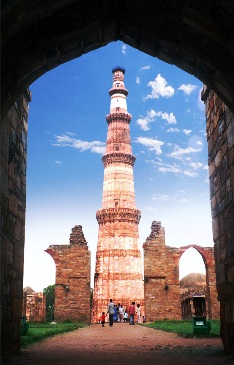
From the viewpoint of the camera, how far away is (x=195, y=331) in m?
9.72

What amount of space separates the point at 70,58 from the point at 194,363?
384 cm

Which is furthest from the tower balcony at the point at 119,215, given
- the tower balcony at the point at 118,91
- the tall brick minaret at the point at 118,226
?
the tower balcony at the point at 118,91

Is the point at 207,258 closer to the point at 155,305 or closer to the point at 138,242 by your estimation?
the point at 155,305

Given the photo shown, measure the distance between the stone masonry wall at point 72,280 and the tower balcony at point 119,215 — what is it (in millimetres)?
6708

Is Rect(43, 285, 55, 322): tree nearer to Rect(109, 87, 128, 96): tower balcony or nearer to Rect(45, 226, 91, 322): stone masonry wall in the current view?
Rect(109, 87, 128, 96): tower balcony

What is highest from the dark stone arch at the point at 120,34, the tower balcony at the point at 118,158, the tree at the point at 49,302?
the tower balcony at the point at 118,158

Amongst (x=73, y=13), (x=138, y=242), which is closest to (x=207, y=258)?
(x=138, y=242)

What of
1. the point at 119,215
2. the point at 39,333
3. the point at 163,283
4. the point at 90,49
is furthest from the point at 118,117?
the point at 90,49

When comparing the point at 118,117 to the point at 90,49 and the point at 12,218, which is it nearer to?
the point at 90,49

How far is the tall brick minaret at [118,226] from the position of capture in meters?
28.4

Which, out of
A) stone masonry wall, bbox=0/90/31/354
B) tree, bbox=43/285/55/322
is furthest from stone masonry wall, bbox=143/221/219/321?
tree, bbox=43/285/55/322

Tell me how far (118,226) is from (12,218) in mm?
24670

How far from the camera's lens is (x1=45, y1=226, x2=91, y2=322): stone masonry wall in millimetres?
21703

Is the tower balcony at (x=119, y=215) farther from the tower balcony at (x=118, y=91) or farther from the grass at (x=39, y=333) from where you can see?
the grass at (x=39, y=333)
